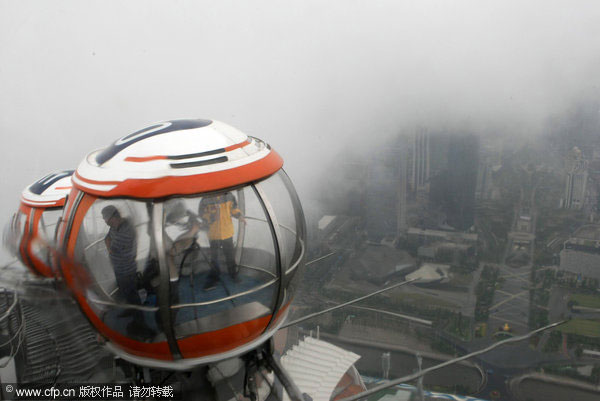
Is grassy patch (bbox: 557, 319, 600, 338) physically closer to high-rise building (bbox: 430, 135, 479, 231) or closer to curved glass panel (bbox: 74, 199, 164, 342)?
high-rise building (bbox: 430, 135, 479, 231)

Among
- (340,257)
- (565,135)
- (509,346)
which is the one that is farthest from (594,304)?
(340,257)

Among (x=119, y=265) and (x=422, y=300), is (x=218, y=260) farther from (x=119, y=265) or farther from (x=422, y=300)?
(x=422, y=300)

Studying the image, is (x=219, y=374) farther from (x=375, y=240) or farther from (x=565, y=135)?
(x=565, y=135)

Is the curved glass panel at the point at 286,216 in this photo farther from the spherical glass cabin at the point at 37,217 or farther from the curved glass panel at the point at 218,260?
the spherical glass cabin at the point at 37,217

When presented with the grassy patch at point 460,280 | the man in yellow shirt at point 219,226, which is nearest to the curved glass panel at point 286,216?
the man in yellow shirt at point 219,226

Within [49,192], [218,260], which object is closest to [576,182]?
[218,260]

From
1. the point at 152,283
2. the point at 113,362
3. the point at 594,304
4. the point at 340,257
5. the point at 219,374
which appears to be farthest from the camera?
the point at 340,257
